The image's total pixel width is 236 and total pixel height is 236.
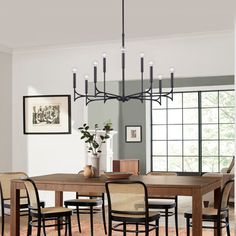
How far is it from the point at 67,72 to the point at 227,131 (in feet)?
18.5

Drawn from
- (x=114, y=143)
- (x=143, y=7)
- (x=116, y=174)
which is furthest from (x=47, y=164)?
(x=114, y=143)

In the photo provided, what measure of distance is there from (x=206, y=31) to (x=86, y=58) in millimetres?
1893

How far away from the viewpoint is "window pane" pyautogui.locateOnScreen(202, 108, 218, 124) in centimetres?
1270

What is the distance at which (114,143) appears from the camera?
514 inches

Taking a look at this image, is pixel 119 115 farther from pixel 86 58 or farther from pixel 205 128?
pixel 86 58

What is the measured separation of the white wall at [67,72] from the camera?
7.29 meters

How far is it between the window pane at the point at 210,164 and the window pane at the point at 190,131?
61 cm

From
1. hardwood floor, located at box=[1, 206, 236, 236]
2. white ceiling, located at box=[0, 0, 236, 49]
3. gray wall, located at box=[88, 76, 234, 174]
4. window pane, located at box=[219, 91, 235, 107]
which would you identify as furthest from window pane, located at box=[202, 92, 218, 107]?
white ceiling, located at box=[0, 0, 236, 49]

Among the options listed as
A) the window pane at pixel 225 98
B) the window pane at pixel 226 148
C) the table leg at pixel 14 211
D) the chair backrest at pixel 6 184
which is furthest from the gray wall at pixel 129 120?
Answer: the table leg at pixel 14 211

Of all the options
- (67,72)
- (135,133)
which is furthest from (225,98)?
(67,72)

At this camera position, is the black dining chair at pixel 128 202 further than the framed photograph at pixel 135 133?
No

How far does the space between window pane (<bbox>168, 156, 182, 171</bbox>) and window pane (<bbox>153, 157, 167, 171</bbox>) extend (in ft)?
0.40

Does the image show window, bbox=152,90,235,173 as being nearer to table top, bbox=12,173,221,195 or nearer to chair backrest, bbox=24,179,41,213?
table top, bbox=12,173,221,195

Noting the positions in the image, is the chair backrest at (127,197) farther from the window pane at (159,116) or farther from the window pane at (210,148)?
the window pane at (159,116)
